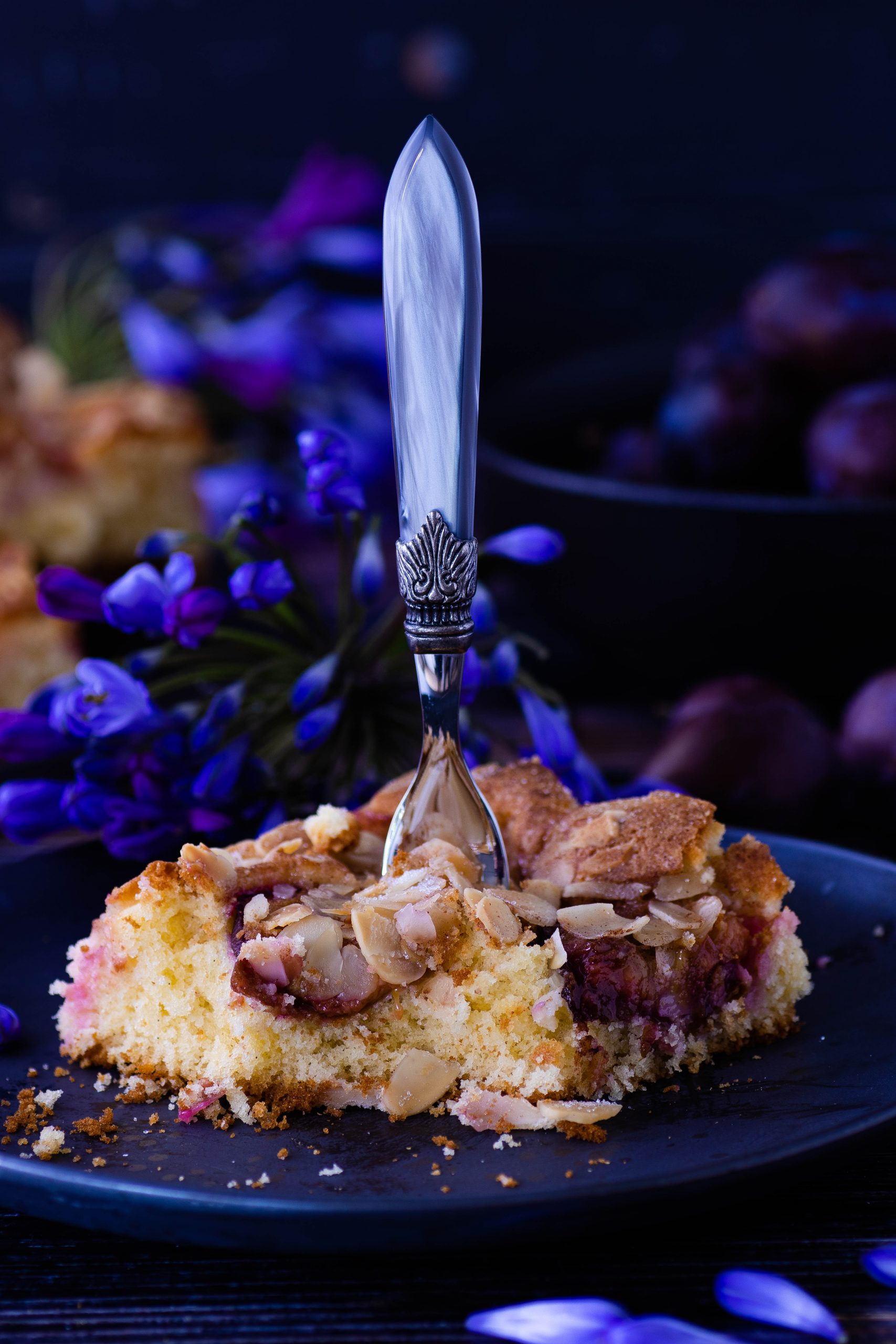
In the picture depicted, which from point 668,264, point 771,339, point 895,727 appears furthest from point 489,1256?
point 668,264

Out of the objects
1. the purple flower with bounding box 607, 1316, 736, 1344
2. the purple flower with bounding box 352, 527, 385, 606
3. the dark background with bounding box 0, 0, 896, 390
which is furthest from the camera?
the dark background with bounding box 0, 0, 896, 390

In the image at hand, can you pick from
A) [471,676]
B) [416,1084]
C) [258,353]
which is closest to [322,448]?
[471,676]

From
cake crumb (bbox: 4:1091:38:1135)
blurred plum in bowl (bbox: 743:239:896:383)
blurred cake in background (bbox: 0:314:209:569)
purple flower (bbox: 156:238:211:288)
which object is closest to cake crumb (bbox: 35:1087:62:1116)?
cake crumb (bbox: 4:1091:38:1135)

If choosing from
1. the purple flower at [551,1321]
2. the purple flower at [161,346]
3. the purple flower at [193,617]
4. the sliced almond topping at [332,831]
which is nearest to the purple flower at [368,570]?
the purple flower at [193,617]

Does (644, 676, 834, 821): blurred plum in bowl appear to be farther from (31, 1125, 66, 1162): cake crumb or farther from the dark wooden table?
(31, 1125, 66, 1162): cake crumb

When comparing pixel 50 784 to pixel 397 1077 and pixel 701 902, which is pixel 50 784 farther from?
pixel 701 902
